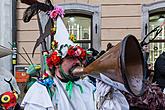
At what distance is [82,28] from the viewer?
Result: 9820 millimetres

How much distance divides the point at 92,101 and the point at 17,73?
575cm

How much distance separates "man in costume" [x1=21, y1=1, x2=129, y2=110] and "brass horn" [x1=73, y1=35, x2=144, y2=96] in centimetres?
42

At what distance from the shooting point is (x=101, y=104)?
3.07m

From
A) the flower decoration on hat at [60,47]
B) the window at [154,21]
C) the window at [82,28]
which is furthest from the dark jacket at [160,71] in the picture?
the window at [82,28]

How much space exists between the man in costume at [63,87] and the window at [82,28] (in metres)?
6.18

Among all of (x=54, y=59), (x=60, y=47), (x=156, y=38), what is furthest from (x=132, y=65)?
(x=156, y=38)

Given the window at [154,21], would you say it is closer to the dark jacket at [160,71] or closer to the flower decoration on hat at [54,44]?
the dark jacket at [160,71]

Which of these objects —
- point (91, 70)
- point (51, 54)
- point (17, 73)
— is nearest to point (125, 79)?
point (91, 70)

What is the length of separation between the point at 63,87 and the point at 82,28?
21.6 feet

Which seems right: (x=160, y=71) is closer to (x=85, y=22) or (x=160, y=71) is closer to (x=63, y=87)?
(x=63, y=87)

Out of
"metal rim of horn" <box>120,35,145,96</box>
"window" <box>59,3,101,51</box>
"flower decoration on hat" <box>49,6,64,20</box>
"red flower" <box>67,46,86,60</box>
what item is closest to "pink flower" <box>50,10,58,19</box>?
"flower decoration on hat" <box>49,6,64,20</box>

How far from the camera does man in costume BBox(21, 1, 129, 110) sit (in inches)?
124

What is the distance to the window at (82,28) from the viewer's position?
383 inches

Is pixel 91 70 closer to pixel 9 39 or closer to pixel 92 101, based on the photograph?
pixel 92 101
